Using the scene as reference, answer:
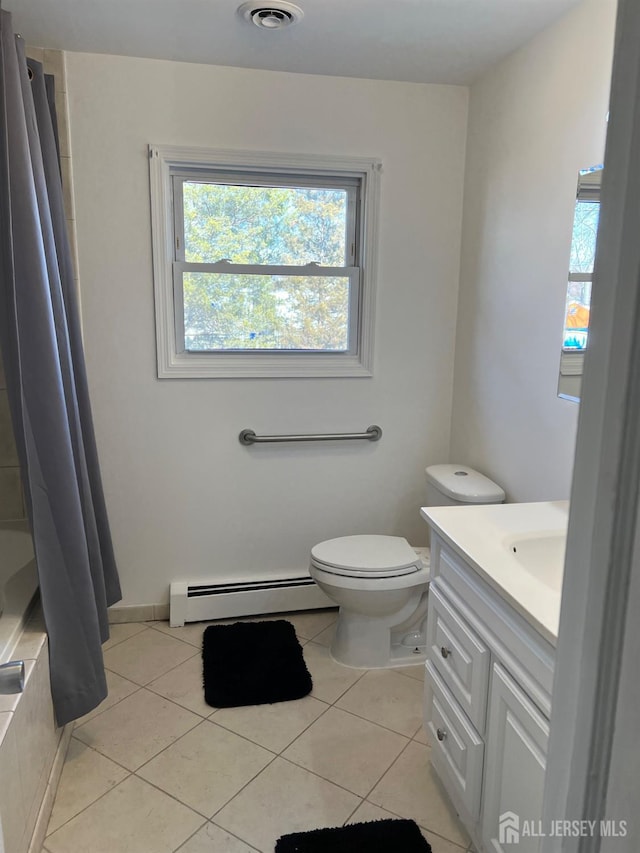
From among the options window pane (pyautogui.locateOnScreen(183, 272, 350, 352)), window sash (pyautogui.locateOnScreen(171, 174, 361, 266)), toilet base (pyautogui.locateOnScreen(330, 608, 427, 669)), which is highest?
window sash (pyautogui.locateOnScreen(171, 174, 361, 266))

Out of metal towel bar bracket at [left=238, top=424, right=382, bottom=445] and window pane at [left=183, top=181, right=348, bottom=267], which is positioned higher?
window pane at [left=183, top=181, right=348, bottom=267]

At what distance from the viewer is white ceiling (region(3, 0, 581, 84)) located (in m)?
1.90

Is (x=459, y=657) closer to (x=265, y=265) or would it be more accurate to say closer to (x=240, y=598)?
(x=240, y=598)

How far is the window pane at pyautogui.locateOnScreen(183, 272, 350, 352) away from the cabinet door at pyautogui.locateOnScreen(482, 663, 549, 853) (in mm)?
1713

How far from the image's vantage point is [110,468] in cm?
258

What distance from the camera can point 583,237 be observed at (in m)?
1.83

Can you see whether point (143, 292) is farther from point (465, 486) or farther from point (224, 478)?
point (465, 486)

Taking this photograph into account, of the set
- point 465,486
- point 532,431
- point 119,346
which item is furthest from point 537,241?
point 119,346

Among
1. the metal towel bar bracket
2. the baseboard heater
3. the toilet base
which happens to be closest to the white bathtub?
the baseboard heater

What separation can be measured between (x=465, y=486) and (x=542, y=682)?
1231 millimetres

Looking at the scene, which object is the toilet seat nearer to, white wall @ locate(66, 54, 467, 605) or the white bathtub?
white wall @ locate(66, 54, 467, 605)

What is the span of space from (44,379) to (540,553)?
1.42 metres

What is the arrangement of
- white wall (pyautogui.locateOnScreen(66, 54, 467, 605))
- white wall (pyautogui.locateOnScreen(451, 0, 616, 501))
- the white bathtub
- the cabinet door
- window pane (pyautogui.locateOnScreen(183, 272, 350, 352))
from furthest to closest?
1. window pane (pyautogui.locateOnScreen(183, 272, 350, 352))
2. white wall (pyautogui.locateOnScreen(66, 54, 467, 605))
3. white wall (pyautogui.locateOnScreen(451, 0, 616, 501))
4. the white bathtub
5. the cabinet door

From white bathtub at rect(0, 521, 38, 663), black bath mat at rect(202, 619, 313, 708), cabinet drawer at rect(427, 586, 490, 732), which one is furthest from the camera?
black bath mat at rect(202, 619, 313, 708)
